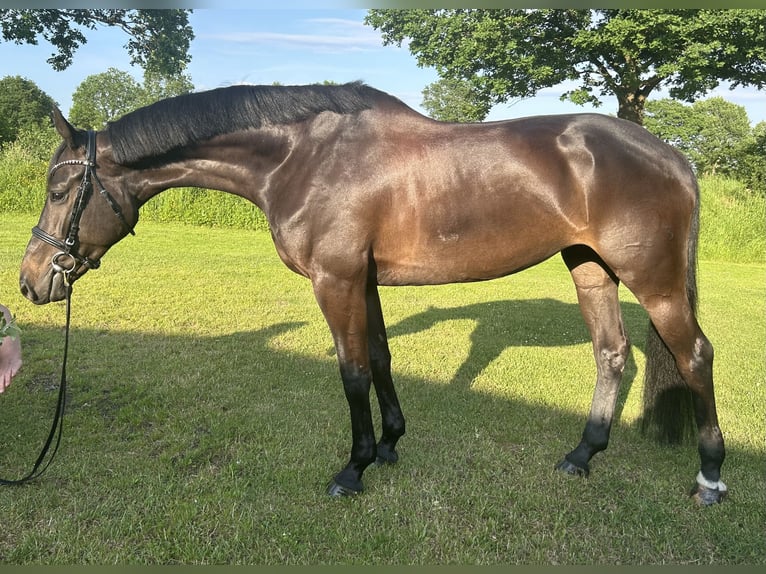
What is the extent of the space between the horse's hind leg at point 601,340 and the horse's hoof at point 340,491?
1352 mm

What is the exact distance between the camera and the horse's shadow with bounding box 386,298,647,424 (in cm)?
559

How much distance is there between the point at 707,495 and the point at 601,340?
3.43 ft

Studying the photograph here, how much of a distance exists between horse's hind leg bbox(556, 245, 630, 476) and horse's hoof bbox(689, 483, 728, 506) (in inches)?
21.4

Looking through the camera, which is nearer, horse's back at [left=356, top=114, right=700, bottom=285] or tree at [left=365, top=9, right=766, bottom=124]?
horse's back at [left=356, top=114, right=700, bottom=285]

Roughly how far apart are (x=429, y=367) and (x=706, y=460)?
8.96 ft

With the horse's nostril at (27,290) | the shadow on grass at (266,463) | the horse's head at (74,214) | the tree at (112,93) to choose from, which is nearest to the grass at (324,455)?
the shadow on grass at (266,463)

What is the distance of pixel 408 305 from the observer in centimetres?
832

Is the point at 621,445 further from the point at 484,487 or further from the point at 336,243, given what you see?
the point at 336,243

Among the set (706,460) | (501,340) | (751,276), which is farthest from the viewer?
(751,276)

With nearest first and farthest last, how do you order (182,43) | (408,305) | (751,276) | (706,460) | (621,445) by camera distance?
(706,460), (621,445), (408,305), (751,276), (182,43)

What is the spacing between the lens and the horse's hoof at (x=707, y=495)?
293 cm

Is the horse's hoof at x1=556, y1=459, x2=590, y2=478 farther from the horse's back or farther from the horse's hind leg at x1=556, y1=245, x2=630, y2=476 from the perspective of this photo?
the horse's back

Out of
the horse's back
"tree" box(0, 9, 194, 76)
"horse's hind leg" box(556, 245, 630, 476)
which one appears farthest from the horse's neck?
"tree" box(0, 9, 194, 76)

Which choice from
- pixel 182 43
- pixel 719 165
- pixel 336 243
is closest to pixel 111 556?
pixel 336 243
